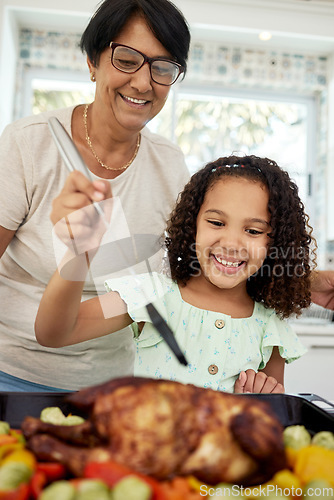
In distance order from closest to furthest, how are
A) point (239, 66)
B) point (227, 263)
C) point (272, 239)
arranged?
point (227, 263), point (272, 239), point (239, 66)

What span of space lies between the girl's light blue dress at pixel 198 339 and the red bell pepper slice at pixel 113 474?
59 centimetres

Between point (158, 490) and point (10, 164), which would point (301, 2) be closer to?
point (10, 164)

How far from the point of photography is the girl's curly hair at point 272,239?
1.17m

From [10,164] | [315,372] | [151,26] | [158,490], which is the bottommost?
[315,372]

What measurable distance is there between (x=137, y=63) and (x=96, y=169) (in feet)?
0.93

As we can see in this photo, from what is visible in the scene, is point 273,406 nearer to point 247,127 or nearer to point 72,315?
point 72,315

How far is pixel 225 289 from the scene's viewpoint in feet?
3.90

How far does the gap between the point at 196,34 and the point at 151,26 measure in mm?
2396

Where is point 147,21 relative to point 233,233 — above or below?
above

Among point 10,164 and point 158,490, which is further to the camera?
point 10,164

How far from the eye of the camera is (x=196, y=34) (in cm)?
321

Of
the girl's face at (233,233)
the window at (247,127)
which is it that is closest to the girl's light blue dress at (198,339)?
the girl's face at (233,233)

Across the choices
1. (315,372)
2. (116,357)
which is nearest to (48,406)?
(116,357)

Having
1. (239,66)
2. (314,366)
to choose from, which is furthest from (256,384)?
(239,66)
